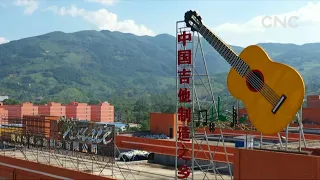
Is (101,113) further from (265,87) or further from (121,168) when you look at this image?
(265,87)

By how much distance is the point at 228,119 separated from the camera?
16.7 metres

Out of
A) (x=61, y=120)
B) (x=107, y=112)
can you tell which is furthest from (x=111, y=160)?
(x=107, y=112)

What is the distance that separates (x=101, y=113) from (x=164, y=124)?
256ft

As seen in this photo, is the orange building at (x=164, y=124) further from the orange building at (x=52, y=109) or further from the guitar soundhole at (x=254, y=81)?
the orange building at (x=52, y=109)

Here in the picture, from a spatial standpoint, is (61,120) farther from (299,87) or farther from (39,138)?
(299,87)

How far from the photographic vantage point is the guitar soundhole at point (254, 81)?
1408 cm

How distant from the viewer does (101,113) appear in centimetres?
11481

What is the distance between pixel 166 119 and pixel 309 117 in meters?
19.0

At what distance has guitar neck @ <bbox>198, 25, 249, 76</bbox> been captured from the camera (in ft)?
49.1

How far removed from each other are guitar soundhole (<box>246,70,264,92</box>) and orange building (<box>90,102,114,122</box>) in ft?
325

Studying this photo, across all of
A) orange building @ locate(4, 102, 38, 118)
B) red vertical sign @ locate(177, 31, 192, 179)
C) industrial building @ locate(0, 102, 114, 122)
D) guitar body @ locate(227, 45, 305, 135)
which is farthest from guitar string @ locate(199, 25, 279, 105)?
orange building @ locate(4, 102, 38, 118)

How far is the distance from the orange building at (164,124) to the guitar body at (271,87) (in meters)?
22.4

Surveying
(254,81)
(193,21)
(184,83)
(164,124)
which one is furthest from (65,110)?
(254,81)

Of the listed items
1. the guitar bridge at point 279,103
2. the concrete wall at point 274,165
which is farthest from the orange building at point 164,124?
the guitar bridge at point 279,103
